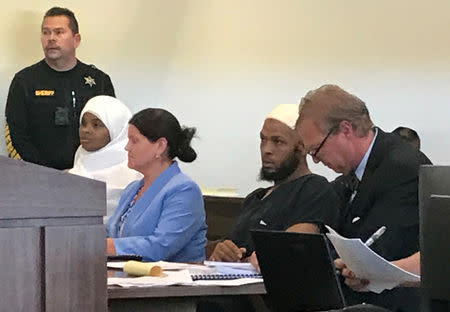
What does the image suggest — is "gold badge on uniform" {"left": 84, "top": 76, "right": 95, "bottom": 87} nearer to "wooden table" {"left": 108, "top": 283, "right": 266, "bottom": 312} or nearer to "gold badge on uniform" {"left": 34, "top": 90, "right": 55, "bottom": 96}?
"gold badge on uniform" {"left": 34, "top": 90, "right": 55, "bottom": 96}

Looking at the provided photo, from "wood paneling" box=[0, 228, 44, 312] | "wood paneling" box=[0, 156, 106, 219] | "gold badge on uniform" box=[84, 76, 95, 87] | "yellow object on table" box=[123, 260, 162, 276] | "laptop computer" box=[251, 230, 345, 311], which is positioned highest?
"wood paneling" box=[0, 156, 106, 219]

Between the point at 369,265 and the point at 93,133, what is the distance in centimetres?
217

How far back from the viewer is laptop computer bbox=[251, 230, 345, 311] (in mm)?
2217

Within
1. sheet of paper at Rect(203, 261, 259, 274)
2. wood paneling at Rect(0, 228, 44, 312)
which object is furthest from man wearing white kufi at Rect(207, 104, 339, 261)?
wood paneling at Rect(0, 228, 44, 312)

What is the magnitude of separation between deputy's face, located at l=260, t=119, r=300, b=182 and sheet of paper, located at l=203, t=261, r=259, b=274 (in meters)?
0.55

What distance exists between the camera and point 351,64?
5031mm

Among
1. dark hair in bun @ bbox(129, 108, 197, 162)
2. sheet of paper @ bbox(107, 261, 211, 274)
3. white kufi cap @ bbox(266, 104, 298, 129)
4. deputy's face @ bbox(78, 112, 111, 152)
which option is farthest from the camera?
deputy's face @ bbox(78, 112, 111, 152)

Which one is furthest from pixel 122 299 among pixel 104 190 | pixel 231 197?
pixel 231 197

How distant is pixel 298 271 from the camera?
230cm

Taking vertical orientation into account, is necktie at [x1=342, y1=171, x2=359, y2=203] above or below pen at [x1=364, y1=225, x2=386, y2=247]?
above

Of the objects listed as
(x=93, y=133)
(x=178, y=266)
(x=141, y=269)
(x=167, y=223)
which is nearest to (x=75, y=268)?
(x=141, y=269)

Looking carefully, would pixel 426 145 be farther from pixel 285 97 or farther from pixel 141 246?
pixel 141 246

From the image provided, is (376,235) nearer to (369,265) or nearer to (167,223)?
(369,265)

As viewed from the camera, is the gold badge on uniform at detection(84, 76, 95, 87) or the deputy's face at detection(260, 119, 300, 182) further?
the gold badge on uniform at detection(84, 76, 95, 87)
